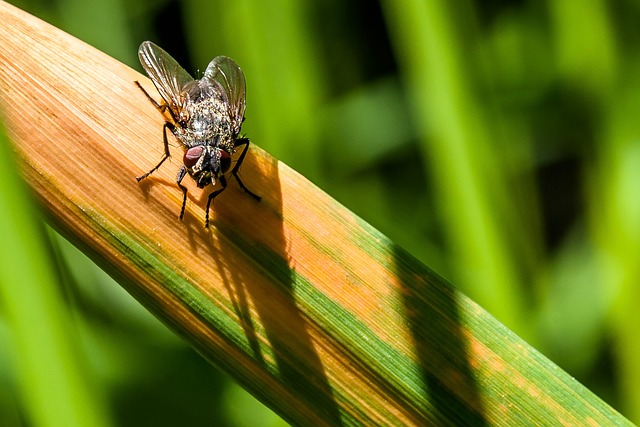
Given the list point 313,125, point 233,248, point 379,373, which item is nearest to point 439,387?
point 379,373

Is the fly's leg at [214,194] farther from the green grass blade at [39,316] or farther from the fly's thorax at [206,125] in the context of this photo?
the green grass blade at [39,316]

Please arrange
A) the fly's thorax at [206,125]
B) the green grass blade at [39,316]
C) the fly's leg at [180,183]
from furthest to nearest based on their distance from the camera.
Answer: the fly's thorax at [206,125] → the fly's leg at [180,183] → the green grass blade at [39,316]

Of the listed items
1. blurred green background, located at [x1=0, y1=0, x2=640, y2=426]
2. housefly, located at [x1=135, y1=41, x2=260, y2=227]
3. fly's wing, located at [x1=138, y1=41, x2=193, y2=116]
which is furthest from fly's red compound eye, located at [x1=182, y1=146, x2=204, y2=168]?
blurred green background, located at [x1=0, y1=0, x2=640, y2=426]

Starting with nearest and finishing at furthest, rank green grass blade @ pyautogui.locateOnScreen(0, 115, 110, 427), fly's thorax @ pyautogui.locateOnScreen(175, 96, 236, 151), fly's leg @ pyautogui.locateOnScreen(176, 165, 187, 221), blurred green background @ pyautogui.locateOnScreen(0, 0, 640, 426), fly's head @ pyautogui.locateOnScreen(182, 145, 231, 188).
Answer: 1. green grass blade @ pyautogui.locateOnScreen(0, 115, 110, 427)
2. fly's leg @ pyautogui.locateOnScreen(176, 165, 187, 221)
3. fly's head @ pyautogui.locateOnScreen(182, 145, 231, 188)
4. fly's thorax @ pyautogui.locateOnScreen(175, 96, 236, 151)
5. blurred green background @ pyautogui.locateOnScreen(0, 0, 640, 426)

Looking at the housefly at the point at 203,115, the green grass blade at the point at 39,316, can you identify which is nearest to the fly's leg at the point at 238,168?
the housefly at the point at 203,115

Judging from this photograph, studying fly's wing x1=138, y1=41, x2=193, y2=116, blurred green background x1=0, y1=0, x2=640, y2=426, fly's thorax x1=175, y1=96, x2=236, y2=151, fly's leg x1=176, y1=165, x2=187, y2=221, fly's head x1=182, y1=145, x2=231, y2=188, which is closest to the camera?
fly's leg x1=176, y1=165, x2=187, y2=221

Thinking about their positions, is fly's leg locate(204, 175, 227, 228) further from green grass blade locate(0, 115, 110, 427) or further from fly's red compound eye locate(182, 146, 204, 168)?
green grass blade locate(0, 115, 110, 427)
